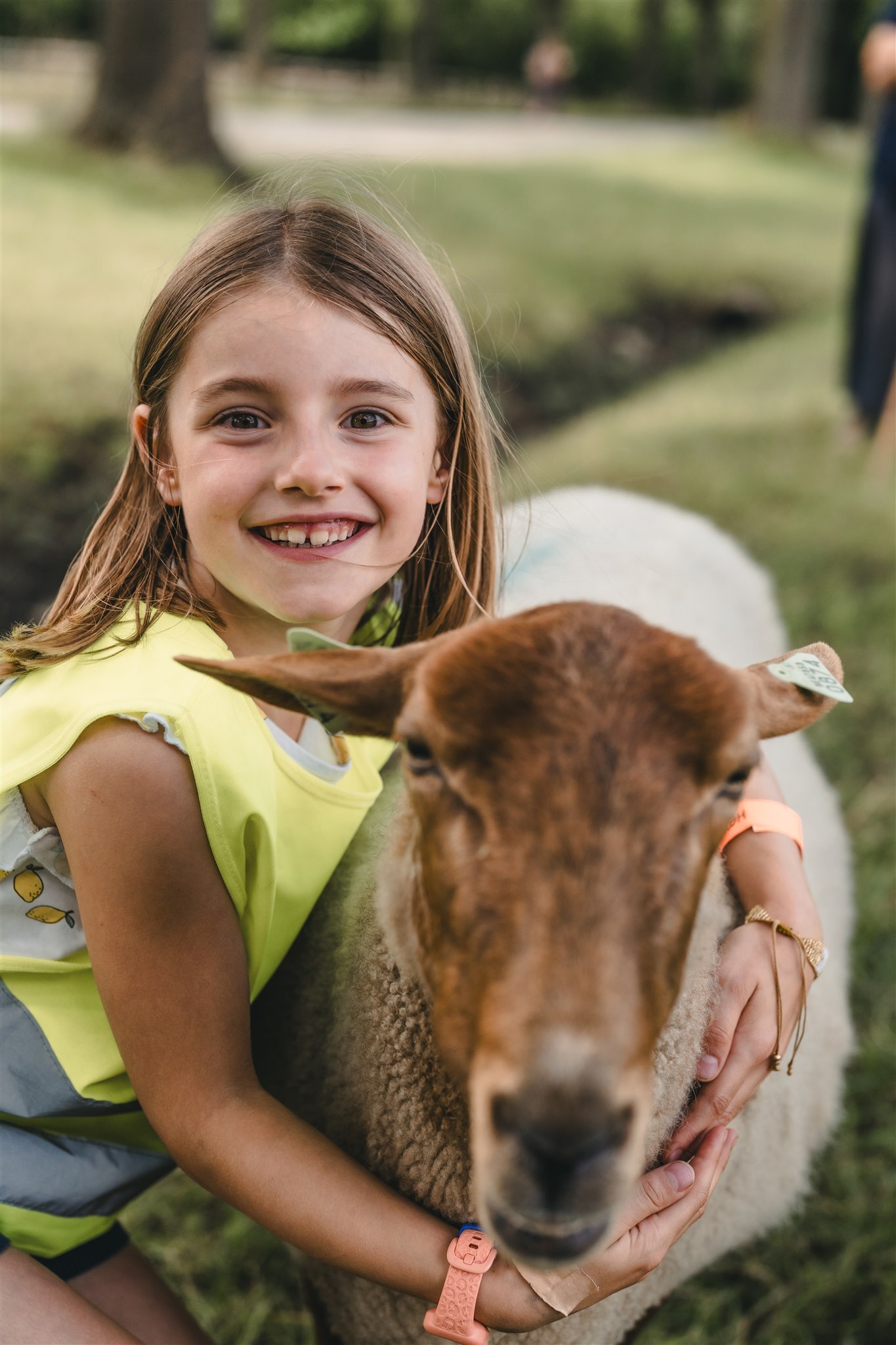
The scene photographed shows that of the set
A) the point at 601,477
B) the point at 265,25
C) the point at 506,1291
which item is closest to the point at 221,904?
the point at 506,1291

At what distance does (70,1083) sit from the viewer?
76.7 inches

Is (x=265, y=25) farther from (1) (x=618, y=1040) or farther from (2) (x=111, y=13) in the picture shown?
(1) (x=618, y=1040)

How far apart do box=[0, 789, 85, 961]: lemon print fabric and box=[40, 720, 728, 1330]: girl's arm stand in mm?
136

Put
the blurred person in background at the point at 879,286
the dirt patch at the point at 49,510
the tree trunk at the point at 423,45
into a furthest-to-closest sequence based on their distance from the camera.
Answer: the tree trunk at the point at 423,45
the blurred person in background at the point at 879,286
the dirt patch at the point at 49,510

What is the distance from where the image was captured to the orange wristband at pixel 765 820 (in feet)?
7.27

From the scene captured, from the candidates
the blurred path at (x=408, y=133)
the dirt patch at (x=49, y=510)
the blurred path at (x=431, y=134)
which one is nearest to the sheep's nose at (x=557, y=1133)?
the dirt patch at (x=49, y=510)

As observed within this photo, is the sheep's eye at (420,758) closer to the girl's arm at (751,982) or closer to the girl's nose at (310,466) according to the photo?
the girl's nose at (310,466)

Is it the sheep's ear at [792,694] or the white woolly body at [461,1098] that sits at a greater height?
the sheep's ear at [792,694]

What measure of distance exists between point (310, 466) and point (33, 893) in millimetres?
851

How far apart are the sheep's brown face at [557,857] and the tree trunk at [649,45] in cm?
3861

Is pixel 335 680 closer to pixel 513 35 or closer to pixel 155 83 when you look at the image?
pixel 155 83

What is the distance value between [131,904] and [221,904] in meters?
0.14

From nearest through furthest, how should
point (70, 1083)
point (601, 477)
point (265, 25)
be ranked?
point (70, 1083), point (601, 477), point (265, 25)

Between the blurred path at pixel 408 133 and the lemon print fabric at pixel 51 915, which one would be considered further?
the blurred path at pixel 408 133
